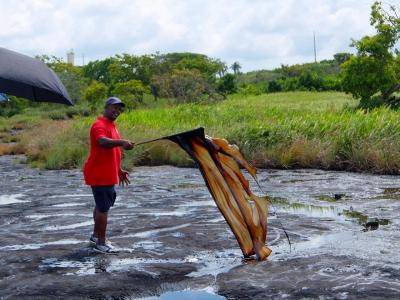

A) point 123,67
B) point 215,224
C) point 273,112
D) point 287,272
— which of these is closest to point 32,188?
point 215,224

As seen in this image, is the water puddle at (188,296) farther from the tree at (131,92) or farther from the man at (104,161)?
the tree at (131,92)

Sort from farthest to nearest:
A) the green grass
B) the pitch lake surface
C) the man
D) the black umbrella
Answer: the green grass < the man < the black umbrella < the pitch lake surface

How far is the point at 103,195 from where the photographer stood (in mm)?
7836

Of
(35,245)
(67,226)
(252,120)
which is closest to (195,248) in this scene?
(35,245)

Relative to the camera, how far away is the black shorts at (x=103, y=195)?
780cm

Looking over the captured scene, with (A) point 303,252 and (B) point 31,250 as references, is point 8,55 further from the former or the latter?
(A) point 303,252

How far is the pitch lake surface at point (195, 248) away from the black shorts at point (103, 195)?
596 millimetres

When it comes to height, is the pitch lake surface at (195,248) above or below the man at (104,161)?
below

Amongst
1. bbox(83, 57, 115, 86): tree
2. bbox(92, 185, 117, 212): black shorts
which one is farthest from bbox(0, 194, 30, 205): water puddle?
bbox(83, 57, 115, 86): tree

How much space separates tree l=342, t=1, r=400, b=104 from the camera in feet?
127

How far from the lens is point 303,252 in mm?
8242

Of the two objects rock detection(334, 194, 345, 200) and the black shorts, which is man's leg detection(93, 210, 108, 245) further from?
rock detection(334, 194, 345, 200)

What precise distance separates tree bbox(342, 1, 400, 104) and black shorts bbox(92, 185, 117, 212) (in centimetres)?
A: 3257

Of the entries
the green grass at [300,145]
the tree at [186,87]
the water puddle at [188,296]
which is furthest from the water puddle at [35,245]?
the tree at [186,87]
